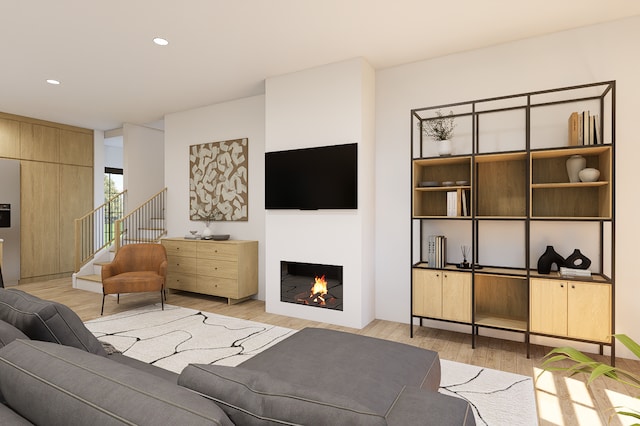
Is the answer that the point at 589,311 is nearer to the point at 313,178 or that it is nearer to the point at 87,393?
the point at 313,178

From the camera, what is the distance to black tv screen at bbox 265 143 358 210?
3.94 m

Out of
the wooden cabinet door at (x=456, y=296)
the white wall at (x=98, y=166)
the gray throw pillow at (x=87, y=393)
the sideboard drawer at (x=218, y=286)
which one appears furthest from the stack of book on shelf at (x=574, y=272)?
the white wall at (x=98, y=166)

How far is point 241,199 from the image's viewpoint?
5.32 meters

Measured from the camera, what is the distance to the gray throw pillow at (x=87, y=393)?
0.75 m

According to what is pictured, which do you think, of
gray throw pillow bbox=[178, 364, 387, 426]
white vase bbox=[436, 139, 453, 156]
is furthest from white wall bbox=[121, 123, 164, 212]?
gray throw pillow bbox=[178, 364, 387, 426]

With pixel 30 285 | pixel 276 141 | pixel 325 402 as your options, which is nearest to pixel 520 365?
pixel 325 402

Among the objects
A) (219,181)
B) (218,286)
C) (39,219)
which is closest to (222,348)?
(218,286)

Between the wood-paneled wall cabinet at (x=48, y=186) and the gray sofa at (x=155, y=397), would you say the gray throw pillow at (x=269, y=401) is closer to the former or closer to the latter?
the gray sofa at (x=155, y=397)

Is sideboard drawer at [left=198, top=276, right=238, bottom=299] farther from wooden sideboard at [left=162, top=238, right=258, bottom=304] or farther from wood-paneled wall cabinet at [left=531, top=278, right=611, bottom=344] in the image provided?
wood-paneled wall cabinet at [left=531, top=278, right=611, bottom=344]

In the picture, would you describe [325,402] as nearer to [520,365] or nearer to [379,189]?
[520,365]

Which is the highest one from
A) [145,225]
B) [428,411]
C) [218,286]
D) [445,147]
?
[445,147]

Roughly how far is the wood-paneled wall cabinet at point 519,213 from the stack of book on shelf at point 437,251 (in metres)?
0.01

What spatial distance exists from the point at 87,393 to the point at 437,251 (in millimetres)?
3245

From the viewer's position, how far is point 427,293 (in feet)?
11.7
